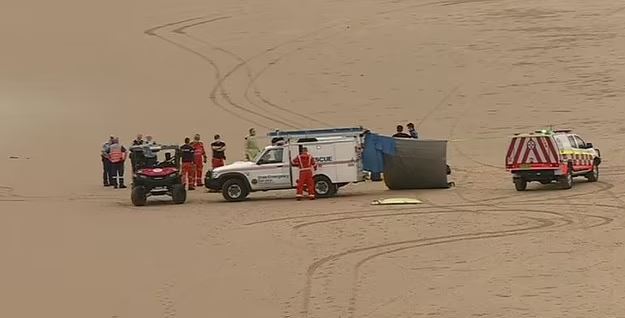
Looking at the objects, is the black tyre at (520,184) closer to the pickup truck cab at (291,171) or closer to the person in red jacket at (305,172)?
the pickup truck cab at (291,171)

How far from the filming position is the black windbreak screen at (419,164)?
2430cm

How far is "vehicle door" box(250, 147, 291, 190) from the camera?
23875 mm

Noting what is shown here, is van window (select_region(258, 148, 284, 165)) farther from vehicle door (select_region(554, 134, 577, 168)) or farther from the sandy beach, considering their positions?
vehicle door (select_region(554, 134, 577, 168))

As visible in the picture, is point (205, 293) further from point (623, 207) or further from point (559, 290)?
point (623, 207)

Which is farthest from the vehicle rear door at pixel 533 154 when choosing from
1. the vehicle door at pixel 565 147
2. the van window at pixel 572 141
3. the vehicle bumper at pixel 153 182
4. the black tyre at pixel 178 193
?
the vehicle bumper at pixel 153 182

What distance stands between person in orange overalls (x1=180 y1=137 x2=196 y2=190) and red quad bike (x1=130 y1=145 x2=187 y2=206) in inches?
32.8

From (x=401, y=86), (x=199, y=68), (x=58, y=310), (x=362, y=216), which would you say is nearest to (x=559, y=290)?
(x=58, y=310)

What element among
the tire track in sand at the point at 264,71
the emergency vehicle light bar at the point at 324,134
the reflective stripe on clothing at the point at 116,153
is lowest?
the reflective stripe on clothing at the point at 116,153

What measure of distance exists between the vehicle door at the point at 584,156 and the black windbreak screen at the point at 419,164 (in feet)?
8.92

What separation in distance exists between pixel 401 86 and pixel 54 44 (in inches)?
614

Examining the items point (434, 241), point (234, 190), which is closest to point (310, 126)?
point (234, 190)

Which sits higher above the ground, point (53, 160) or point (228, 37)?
point (228, 37)

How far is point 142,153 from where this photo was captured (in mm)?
24188

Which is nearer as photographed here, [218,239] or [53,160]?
[218,239]
